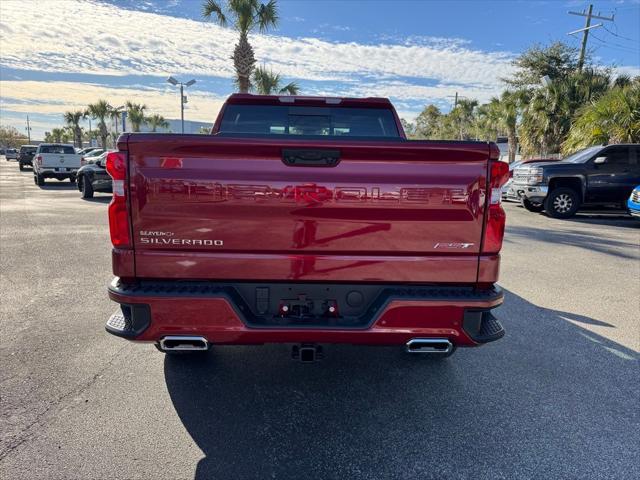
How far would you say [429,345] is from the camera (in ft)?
8.66

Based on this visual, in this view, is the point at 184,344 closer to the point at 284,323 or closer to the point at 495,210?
the point at 284,323

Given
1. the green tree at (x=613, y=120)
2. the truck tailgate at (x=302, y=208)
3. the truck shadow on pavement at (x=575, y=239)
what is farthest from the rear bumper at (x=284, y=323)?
the green tree at (x=613, y=120)

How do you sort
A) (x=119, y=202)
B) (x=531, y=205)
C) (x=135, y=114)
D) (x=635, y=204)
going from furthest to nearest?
(x=135, y=114) < (x=531, y=205) < (x=635, y=204) < (x=119, y=202)

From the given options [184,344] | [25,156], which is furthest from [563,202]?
[25,156]

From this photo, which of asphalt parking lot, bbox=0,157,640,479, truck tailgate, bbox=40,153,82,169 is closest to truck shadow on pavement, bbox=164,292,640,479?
asphalt parking lot, bbox=0,157,640,479

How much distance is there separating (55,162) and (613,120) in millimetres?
23794

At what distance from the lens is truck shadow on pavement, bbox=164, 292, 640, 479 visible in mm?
2492

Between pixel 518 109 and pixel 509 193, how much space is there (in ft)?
53.6

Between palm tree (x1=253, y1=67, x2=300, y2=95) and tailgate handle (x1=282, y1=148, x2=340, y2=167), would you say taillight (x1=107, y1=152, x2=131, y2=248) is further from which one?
palm tree (x1=253, y1=67, x2=300, y2=95)

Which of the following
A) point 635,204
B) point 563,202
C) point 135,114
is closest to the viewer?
point 635,204

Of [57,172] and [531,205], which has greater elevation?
[531,205]

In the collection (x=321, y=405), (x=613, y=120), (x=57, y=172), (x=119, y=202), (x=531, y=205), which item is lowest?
(x=321, y=405)

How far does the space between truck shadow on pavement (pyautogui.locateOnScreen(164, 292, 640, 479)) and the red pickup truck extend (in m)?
0.57

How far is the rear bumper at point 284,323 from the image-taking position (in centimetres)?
249
